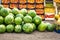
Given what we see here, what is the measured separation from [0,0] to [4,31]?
11.3 feet

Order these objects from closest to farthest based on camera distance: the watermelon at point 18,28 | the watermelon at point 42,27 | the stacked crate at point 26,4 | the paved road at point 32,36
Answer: the paved road at point 32,36 → the watermelon at point 18,28 → the watermelon at point 42,27 → the stacked crate at point 26,4

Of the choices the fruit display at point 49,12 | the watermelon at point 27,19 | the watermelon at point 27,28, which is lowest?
the fruit display at point 49,12

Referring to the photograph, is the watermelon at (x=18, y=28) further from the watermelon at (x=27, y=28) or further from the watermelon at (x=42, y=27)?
the watermelon at (x=42, y=27)

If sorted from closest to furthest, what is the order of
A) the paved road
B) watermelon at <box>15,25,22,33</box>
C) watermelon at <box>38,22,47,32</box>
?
the paved road, watermelon at <box>15,25,22,33</box>, watermelon at <box>38,22,47,32</box>

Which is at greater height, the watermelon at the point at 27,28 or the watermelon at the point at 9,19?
the watermelon at the point at 9,19

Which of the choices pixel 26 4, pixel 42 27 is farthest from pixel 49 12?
pixel 42 27

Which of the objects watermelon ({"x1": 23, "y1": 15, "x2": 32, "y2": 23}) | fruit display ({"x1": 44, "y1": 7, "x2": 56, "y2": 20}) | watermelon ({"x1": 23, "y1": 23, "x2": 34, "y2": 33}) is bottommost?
fruit display ({"x1": 44, "y1": 7, "x2": 56, "y2": 20})

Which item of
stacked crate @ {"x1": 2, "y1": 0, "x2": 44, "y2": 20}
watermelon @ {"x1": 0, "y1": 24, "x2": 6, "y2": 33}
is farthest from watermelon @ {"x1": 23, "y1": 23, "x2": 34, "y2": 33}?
stacked crate @ {"x1": 2, "y1": 0, "x2": 44, "y2": 20}

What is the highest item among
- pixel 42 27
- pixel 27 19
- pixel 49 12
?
pixel 27 19

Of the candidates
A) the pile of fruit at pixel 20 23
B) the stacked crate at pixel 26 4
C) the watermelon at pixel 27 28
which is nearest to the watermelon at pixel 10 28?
the pile of fruit at pixel 20 23

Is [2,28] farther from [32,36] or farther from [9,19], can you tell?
[32,36]

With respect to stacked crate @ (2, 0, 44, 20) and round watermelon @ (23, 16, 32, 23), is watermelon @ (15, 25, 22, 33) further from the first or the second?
stacked crate @ (2, 0, 44, 20)

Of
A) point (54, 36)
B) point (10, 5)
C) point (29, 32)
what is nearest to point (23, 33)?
point (29, 32)

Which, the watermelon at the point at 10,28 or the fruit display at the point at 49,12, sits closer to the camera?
the watermelon at the point at 10,28
